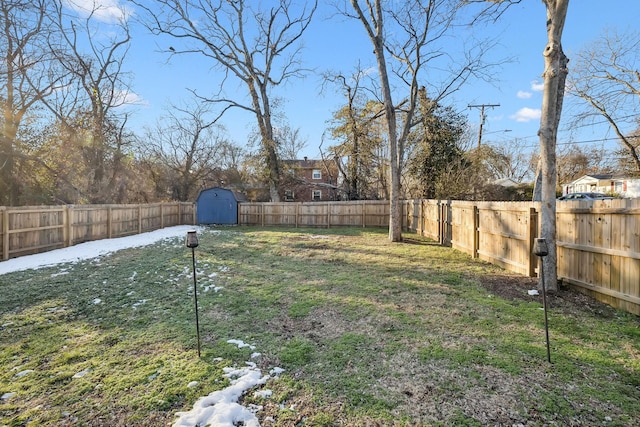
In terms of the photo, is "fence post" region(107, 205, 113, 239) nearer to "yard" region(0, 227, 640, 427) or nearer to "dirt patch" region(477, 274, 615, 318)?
"yard" region(0, 227, 640, 427)

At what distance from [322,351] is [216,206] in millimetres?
15369

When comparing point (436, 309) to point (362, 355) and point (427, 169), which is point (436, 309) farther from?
point (427, 169)

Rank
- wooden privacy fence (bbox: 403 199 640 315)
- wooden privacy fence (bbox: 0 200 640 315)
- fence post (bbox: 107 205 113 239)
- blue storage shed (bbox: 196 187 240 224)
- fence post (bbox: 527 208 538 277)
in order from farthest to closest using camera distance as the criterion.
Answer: blue storage shed (bbox: 196 187 240 224)
fence post (bbox: 107 205 113 239)
fence post (bbox: 527 208 538 277)
wooden privacy fence (bbox: 0 200 640 315)
wooden privacy fence (bbox: 403 199 640 315)

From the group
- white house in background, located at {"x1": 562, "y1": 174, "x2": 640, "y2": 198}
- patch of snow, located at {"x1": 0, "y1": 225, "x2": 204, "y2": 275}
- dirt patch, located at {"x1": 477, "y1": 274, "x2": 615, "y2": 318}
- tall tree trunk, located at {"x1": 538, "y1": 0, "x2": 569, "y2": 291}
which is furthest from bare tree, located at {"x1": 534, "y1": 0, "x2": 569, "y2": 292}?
white house in background, located at {"x1": 562, "y1": 174, "x2": 640, "y2": 198}

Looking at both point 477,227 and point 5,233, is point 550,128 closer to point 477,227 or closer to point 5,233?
point 477,227

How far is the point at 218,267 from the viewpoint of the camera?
6668 mm

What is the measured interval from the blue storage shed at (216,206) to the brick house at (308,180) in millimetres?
4033

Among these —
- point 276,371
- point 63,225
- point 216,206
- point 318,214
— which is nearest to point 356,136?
point 318,214

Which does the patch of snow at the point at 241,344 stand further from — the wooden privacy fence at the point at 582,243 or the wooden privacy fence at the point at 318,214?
the wooden privacy fence at the point at 318,214

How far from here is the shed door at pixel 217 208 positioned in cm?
1717

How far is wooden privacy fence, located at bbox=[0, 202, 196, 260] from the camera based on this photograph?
754 cm

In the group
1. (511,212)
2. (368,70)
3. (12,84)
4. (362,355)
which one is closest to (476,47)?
(368,70)

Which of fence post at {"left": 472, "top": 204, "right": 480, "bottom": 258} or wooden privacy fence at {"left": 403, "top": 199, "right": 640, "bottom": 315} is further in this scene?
fence post at {"left": 472, "top": 204, "right": 480, "bottom": 258}

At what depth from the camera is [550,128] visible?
15.4 ft
